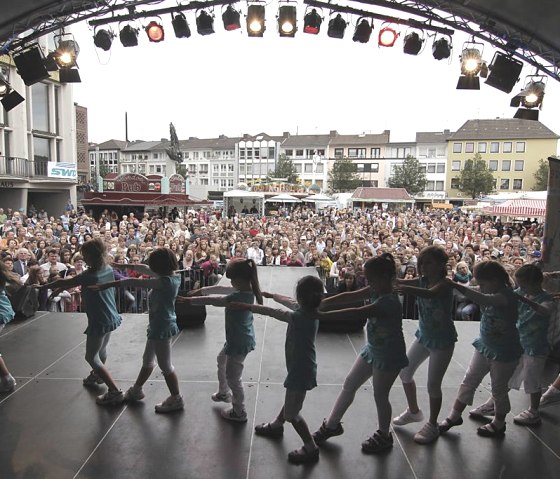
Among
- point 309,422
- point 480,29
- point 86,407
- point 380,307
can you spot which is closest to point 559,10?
point 480,29

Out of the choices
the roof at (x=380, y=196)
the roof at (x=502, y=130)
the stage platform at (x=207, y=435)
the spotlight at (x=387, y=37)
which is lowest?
the stage platform at (x=207, y=435)

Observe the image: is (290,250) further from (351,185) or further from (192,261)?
(351,185)

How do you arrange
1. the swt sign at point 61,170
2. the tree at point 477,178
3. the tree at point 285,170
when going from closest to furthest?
the swt sign at point 61,170, the tree at point 477,178, the tree at point 285,170

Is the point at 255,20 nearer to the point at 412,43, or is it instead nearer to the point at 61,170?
the point at 412,43

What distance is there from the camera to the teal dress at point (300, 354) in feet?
9.22

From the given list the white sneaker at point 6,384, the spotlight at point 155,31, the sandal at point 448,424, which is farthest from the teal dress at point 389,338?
the spotlight at point 155,31

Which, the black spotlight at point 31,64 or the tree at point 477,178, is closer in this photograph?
the black spotlight at point 31,64

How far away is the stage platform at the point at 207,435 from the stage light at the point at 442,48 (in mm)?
4895

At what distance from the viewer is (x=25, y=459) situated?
2.91m

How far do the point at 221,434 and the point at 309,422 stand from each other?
2.28ft

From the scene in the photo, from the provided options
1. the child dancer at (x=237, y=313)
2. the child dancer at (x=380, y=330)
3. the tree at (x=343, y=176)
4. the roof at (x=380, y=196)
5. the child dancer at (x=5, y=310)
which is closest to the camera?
the child dancer at (x=380, y=330)

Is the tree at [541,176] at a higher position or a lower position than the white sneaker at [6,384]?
higher

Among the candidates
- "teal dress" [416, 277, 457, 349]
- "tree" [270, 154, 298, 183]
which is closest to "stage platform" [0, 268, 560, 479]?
"teal dress" [416, 277, 457, 349]

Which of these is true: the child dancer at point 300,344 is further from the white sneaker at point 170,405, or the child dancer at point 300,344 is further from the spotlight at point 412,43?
the spotlight at point 412,43
